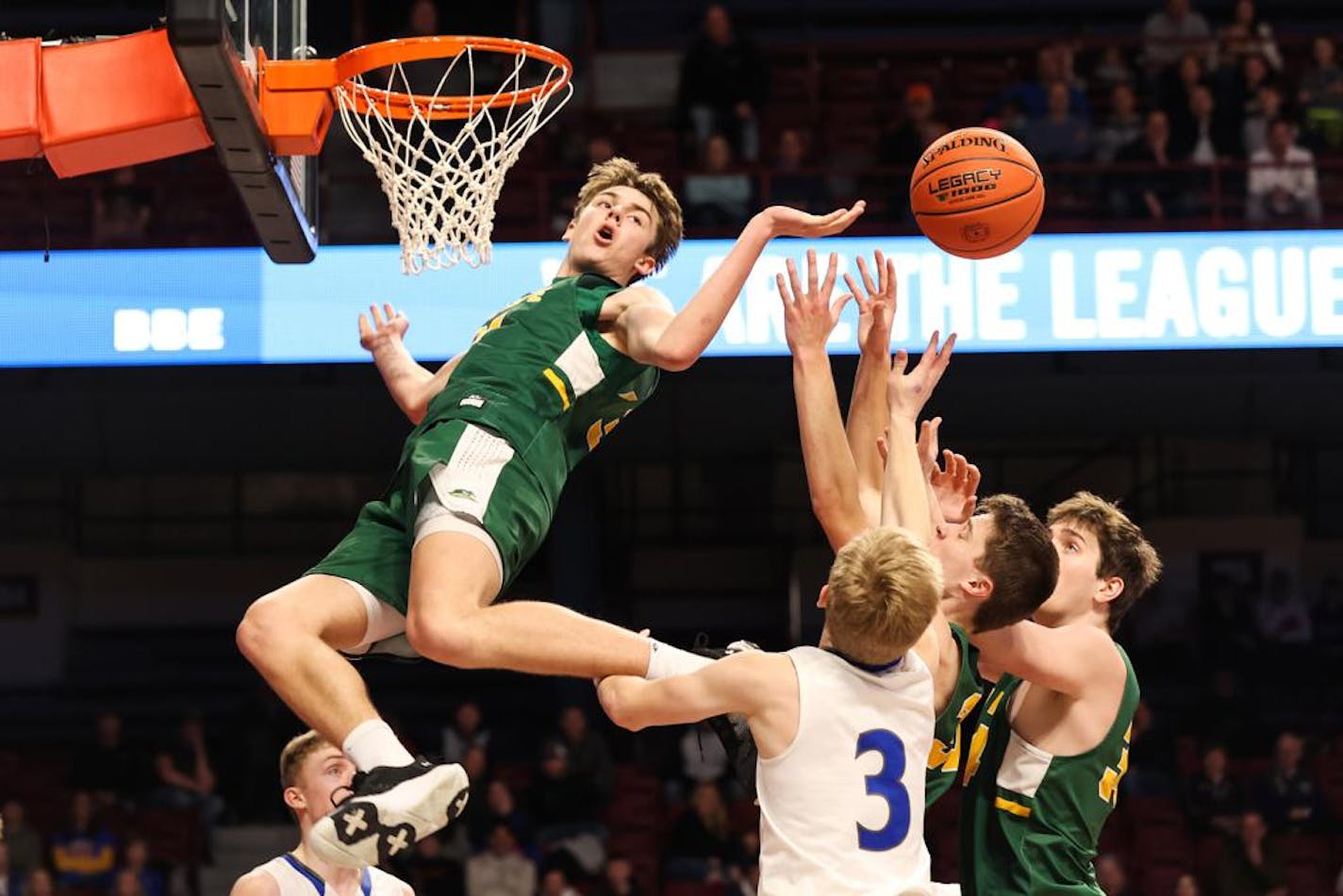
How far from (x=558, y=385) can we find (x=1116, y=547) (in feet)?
5.61

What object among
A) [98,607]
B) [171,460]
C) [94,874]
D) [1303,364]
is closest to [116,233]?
[171,460]

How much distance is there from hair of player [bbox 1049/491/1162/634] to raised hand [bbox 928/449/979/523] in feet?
1.22

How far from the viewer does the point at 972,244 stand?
6188 mm

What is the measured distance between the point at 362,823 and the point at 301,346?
335 inches

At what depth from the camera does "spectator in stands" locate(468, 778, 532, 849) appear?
12.8 m

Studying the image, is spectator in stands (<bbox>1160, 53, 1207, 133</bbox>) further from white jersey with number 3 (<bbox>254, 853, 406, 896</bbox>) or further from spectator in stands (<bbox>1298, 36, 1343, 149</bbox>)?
white jersey with number 3 (<bbox>254, 853, 406, 896</bbox>)

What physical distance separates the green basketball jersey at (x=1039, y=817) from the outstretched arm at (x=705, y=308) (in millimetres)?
1554

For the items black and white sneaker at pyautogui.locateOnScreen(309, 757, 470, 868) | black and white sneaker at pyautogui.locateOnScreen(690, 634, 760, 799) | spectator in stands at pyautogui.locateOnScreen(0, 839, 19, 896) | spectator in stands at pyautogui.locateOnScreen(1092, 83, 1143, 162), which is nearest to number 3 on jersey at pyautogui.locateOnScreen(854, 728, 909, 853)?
black and white sneaker at pyautogui.locateOnScreen(690, 634, 760, 799)

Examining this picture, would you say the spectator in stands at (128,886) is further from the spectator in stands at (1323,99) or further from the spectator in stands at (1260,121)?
the spectator in stands at (1323,99)

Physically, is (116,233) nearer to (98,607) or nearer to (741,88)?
(741,88)

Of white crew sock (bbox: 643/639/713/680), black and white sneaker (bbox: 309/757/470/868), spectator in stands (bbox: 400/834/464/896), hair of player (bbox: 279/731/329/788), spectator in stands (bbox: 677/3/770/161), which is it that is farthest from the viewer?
spectator in stands (bbox: 677/3/770/161)

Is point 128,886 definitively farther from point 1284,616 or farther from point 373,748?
point 1284,616

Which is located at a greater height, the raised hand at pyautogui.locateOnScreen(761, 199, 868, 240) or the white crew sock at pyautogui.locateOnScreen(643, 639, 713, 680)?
the raised hand at pyautogui.locateOnScreen(761, 199, 868, 240)

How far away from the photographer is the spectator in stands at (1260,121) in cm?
1457
